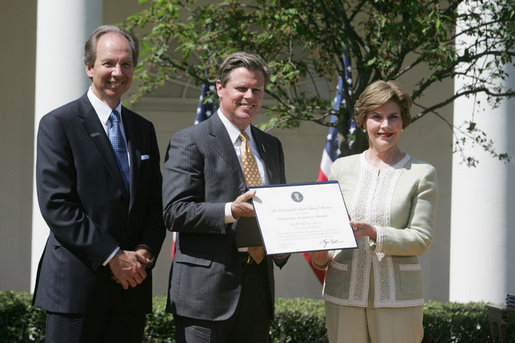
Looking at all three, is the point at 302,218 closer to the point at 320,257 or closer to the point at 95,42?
the point at 320,257

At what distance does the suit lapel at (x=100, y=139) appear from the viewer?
12.0 feet

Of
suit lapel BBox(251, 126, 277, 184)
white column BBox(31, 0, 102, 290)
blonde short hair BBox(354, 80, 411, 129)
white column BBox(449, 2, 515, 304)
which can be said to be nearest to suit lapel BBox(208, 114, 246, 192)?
suit lapel BBox(251, 126, 277, 184)

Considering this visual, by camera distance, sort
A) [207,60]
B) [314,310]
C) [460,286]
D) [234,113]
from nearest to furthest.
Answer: [234,113], [207,60], [314,310], [460,286]

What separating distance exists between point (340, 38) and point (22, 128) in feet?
26.8

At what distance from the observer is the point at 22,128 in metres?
12.1

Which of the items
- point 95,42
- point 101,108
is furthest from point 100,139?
point 95,42

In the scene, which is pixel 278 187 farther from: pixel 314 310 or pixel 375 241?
pixel 314 310

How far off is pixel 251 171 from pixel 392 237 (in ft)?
2.82

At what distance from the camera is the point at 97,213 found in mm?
3590

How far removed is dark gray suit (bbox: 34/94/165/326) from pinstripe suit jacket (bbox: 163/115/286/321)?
202 millimetres

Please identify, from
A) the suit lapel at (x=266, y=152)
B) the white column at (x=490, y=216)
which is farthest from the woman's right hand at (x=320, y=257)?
the white column at (x=490, y=216)

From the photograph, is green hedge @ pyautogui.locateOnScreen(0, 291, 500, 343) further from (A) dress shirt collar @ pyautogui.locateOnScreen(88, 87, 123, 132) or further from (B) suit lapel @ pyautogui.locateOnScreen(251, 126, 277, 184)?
(A) dress shirt collar @ pyautogui.locateOnScreen(88, 87, 123, 132)

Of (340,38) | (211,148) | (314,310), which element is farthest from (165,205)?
(314,310)

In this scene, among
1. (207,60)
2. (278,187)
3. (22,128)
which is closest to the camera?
(278,187)
